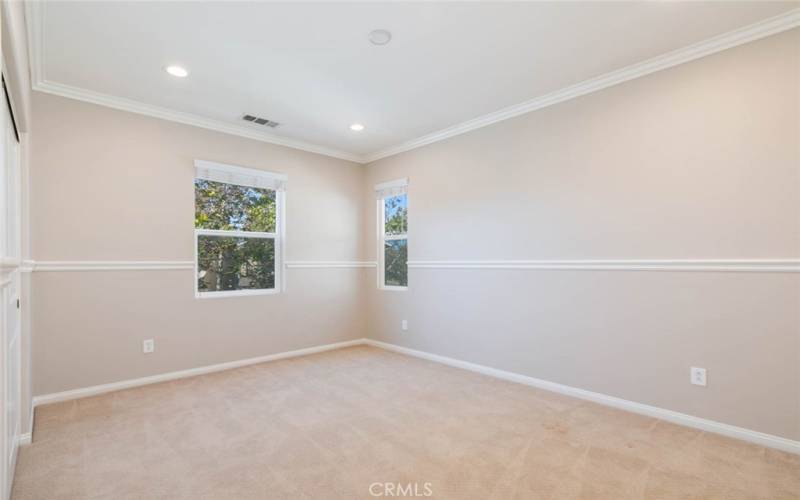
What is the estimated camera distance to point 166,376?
12.3ft

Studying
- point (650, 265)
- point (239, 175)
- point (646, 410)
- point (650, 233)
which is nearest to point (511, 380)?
point (646, 410)

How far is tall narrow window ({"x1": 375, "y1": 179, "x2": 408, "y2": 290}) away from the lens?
4988mm

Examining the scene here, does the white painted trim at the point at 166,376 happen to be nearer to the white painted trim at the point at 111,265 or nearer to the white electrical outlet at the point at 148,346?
the white electrical outlet at the point at 148,346

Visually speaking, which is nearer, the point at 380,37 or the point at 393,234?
the point at 380,37

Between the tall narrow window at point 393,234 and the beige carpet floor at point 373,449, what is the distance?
5.98 ft

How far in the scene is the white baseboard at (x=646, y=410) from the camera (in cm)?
243

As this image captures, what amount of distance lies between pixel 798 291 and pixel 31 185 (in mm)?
5290

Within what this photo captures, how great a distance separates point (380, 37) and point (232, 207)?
101 inches

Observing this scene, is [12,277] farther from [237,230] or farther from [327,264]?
[327,264]

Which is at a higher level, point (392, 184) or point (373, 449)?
point (392, 184)

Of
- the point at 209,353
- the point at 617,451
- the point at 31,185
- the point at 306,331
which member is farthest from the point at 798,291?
the point at 31,185

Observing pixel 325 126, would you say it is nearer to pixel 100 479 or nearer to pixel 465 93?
pixel 465 93

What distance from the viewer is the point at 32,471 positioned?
7.09ft

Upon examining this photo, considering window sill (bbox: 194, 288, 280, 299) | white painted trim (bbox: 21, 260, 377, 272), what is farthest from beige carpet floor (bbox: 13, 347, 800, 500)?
white painted trim (bbox: 21, 260, 377, 272)
